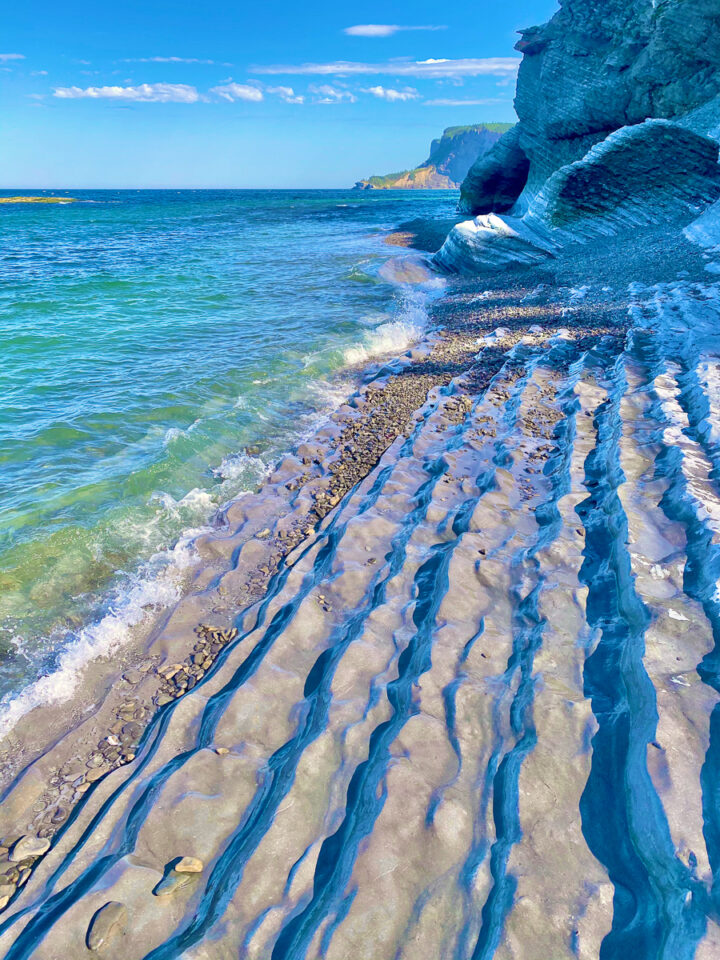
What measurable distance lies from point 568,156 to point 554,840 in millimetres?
30657

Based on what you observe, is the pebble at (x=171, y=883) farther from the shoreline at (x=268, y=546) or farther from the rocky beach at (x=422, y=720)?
the shoreline at (x=268, y=546)

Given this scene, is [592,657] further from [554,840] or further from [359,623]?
[359,623]

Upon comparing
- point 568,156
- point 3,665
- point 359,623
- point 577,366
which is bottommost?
point 3,665

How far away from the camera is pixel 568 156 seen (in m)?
26.4

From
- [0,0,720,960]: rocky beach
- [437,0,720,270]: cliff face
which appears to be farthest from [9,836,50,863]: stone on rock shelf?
[437,0,720,270]: cliff face

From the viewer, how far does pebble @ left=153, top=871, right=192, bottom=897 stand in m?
2.88

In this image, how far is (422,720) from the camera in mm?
3652

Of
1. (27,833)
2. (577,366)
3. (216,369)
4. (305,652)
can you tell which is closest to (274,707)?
(305,652)

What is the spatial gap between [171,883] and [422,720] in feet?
5.55

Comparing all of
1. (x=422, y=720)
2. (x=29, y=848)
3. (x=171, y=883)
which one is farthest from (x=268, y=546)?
(x=171, y=883)

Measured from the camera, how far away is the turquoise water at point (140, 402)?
234 inches

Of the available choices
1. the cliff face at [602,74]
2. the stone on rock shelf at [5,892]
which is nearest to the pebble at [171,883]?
the stone on rock shelf at [5,892]

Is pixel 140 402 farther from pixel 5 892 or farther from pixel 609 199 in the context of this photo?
pixel 609 199

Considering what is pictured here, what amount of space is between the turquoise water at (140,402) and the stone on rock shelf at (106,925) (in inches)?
93.5
